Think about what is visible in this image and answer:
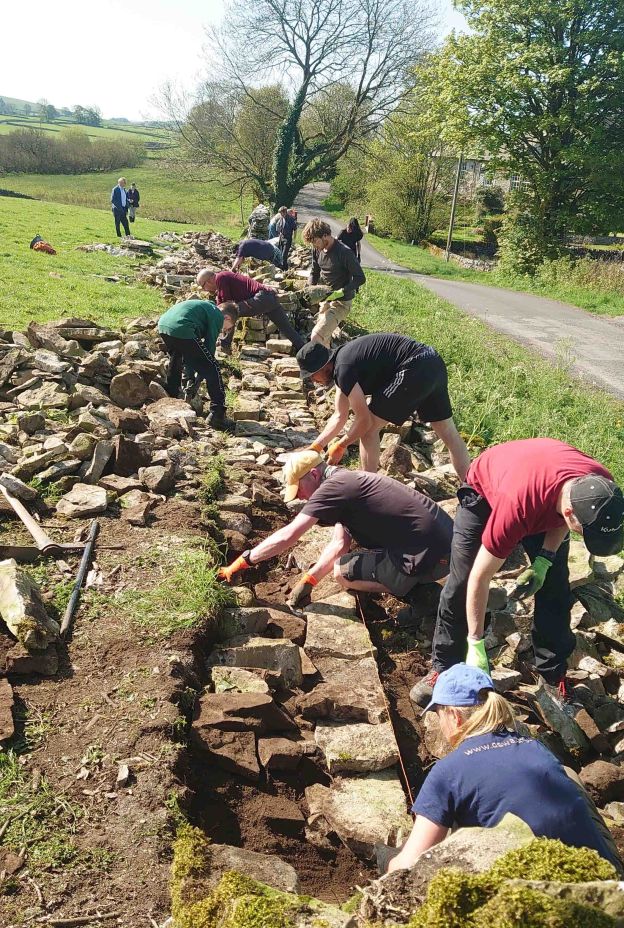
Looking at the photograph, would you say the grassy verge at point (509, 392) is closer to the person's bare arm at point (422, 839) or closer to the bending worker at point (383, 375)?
the bending worker at point (383, 375)

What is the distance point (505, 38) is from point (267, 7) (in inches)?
396

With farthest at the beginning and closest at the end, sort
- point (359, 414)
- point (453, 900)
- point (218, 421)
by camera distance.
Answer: point (218, 421)
point (359, 414)
point (453, 900)

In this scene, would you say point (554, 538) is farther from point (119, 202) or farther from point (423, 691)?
point (119, 202)

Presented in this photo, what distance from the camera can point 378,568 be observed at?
4.34m

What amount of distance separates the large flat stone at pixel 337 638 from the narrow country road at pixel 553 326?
21.5 ft

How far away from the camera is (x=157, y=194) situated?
1529 inches

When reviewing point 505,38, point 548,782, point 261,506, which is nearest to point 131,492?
point 261,506

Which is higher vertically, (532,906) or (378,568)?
(532,906)

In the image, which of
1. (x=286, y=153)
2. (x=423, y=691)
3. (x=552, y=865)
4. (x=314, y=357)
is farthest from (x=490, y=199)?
(x=552, y=865)

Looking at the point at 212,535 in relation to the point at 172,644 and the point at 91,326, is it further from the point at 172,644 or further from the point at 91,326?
the point at 91,326

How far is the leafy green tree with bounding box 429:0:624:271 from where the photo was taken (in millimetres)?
22906

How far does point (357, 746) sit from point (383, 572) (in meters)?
1.29

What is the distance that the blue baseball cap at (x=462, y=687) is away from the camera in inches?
95.6

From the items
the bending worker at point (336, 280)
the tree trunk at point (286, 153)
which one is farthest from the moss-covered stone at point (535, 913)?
the tree trunk at point (286, 153)
